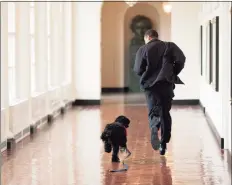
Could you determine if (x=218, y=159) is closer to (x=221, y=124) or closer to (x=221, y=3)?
(x=221, y=124)

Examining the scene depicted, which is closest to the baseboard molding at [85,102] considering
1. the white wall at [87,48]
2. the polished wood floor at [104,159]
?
the white wall at [87,48]

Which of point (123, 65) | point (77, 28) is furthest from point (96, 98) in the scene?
point (123, 65)

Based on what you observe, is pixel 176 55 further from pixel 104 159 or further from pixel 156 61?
pixel 104 159

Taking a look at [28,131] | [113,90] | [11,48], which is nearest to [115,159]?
[28,131]

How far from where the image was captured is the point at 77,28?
18.2 m

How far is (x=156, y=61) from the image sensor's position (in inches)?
342

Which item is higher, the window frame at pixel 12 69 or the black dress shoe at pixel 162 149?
the window frame at pixel 12 69

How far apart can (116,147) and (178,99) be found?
397 inches

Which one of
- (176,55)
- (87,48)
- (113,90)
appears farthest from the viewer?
(113,90)

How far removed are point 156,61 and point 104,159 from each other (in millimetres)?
1504

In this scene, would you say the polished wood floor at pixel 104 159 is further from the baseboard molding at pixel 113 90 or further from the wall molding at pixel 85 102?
the baseboard molding at pixel 113 90

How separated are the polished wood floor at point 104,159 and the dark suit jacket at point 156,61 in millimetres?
1098

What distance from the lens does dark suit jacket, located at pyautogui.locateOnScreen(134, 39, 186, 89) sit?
8.61 meters

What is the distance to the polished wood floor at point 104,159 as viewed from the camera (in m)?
7.28
